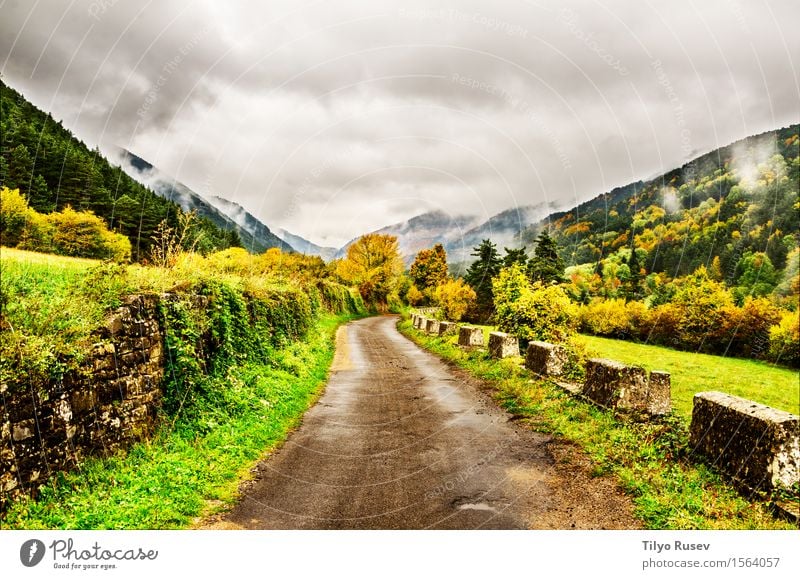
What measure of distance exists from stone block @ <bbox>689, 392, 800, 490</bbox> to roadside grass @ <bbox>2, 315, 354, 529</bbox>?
568cm

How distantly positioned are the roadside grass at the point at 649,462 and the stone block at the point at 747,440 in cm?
20

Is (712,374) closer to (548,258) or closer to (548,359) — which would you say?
(548,359)

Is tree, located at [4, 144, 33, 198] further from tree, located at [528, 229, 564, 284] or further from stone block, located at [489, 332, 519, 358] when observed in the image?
tree, located at [528, 229, 564, 284]

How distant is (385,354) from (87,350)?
14.3m

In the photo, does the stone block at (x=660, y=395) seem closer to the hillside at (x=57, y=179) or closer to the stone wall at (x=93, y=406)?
the stone wall at (x=93, y=406)

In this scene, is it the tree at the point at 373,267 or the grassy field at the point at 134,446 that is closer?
the grassy field at the point at 134,446

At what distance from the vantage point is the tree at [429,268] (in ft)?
207

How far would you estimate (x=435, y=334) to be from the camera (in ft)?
82.9

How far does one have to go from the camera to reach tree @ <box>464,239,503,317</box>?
51656 millimetres

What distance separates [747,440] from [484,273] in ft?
170

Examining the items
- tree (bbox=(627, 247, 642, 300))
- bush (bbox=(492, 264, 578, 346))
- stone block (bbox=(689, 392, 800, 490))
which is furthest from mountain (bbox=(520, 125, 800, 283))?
stone block (bbox=(689, 392, 800, 490))

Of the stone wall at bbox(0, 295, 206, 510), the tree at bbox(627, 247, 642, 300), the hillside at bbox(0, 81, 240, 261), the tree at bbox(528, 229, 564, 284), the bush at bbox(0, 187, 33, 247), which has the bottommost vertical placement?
the stone wall at bbox(0, 295, 206, 510)

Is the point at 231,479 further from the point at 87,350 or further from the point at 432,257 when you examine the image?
the point at 432,257
